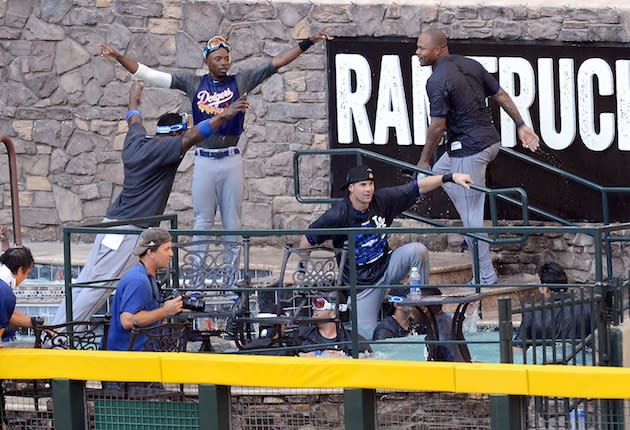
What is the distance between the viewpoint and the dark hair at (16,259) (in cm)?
1004

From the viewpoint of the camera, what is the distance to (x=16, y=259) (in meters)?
10.0

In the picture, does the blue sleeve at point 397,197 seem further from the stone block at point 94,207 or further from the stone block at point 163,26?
the stone block at point 94,207

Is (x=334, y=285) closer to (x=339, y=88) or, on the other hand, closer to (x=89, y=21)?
(x=339, y=88)

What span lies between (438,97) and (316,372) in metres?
5.45

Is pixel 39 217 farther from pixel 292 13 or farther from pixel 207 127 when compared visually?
pixel 207 127

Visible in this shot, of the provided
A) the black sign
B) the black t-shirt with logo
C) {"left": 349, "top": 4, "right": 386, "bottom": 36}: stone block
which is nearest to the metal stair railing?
the black sign

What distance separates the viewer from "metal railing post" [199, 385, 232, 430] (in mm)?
7605

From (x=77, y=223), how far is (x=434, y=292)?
4.78 m

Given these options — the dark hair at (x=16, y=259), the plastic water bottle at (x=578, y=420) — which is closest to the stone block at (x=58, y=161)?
the dark hair at (x=16, y=259)

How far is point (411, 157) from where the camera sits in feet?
48.4

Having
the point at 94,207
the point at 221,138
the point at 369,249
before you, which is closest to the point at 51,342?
the point at 369,249

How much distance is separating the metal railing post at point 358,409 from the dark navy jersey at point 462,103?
5499 mm

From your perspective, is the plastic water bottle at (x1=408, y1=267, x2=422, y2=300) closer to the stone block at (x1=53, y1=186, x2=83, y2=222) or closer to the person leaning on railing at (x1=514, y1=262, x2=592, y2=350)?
the person leaning on railing at (x1=514, y1=262, x2=592, y2=350)

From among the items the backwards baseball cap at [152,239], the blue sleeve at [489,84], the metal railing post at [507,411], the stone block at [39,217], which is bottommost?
the metal railing post at [507,411]
